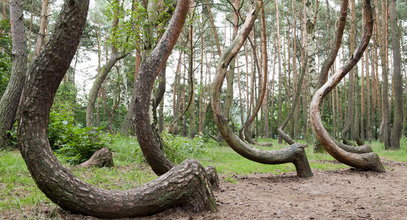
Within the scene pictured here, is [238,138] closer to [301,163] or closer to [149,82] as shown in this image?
[301,163]

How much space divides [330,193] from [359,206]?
0.91 m

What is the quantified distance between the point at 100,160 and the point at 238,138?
281 cm

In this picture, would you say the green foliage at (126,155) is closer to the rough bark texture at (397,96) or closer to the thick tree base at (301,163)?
the thick tree base at (301,163)

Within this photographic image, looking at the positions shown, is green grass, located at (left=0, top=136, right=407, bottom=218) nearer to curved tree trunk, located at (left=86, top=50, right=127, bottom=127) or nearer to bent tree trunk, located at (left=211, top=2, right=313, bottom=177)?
bent tree trunk, located at (left=211, top=2, right=313, bottom=177)

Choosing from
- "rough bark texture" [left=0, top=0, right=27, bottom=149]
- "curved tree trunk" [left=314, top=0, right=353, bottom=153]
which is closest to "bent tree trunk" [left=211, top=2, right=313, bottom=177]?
"curved tree trunk" [left=314, top=0, right=353, bottom=153]

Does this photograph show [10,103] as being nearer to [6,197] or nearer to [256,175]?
[6,197]

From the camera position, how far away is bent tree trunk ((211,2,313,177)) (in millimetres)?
5238

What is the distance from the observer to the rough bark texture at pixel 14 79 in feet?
25.7

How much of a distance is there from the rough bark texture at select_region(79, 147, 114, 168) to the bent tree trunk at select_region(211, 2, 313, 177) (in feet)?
8.13

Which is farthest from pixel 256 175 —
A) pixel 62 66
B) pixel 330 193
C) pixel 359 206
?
pixel 62 66

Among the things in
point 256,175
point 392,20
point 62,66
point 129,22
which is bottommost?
point 256,175

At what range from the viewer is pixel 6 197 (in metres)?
3.69

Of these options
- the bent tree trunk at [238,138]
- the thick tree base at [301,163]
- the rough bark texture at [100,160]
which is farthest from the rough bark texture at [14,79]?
the thick tree base at [301,163]

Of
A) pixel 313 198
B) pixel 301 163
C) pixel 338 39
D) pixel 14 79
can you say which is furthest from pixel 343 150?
pixel 14 79
